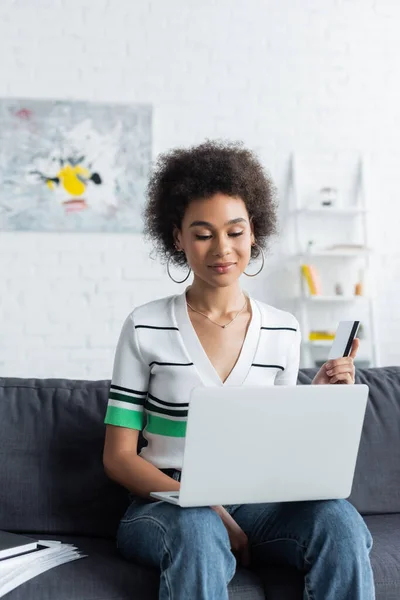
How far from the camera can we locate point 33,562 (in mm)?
1388

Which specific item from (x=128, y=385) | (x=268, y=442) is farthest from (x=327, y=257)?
(x=268, y=442)

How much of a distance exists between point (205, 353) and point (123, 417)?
0.70 feet

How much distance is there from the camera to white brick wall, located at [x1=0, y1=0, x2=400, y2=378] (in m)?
4.12

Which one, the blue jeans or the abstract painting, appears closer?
the blue jeans

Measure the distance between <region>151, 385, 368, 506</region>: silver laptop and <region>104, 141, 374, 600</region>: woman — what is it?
0.09 meters

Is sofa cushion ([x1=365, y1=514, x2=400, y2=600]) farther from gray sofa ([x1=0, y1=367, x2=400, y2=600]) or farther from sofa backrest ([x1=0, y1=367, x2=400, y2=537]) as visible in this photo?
sofa backrest ([x1=0, y1=367, x2=400, y2=537])

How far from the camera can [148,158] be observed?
423 cm

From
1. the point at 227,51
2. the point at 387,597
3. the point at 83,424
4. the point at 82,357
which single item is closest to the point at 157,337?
the point at 83,424

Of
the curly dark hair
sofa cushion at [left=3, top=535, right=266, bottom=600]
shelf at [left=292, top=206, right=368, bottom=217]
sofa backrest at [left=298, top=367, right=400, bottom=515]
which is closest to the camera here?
sofa cushion at [left=3, top=535, right=266, bottom=600]

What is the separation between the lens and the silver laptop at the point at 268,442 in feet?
4.03

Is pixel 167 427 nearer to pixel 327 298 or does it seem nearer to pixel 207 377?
pixel 207 377

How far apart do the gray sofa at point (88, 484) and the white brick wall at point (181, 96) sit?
7.49 feet

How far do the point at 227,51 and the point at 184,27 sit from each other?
0.88ft

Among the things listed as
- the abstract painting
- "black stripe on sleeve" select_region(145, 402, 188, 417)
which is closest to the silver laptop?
"black stripe on sleeve" select_region(145, 402, 188, 417)
